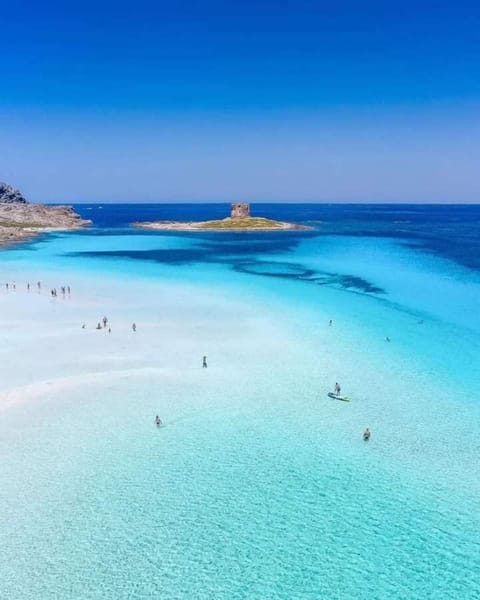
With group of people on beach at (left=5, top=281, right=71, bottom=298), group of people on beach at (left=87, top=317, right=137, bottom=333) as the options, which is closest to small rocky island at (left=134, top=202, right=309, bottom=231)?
group of people on beach at (left=5, top=281, right=71, bottom=298)

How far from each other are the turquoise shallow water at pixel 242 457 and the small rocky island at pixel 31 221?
9375 cm

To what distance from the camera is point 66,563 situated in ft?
64.7

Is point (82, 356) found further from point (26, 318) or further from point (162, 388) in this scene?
point (26, 318)

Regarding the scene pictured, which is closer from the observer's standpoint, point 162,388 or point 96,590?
point 96,590

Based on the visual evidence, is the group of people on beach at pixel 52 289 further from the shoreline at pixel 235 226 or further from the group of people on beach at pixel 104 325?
the shoreline at pixel 235 226

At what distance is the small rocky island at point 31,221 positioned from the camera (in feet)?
465

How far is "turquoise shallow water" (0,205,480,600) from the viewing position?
19484mm

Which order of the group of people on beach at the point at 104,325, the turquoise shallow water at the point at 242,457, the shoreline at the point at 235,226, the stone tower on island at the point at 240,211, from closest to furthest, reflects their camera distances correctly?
the turquoise shallow water at the point at 242,457 < the group of people on beach at the point at 104,325 < the shoreline at the point at 235,226 < the stone tower on island at the point at 240,211

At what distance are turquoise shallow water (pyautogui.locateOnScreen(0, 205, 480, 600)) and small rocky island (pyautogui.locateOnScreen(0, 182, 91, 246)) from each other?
93747mm

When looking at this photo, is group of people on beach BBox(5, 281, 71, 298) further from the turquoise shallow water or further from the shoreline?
the shoreline

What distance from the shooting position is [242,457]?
88.5ft

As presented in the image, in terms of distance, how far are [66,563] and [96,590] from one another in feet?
6.38

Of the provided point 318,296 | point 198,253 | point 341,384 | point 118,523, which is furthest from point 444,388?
point 198,253

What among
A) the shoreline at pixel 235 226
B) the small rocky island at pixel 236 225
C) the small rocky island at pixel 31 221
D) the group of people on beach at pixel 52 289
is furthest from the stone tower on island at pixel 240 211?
the group of people on beach at pixel 52 289
